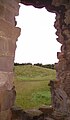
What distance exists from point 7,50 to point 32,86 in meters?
11.6

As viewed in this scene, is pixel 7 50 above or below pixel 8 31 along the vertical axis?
below

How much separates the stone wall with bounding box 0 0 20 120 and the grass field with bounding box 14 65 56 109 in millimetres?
7249

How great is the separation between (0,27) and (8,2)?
1.64 feet

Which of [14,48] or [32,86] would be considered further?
[32,86]

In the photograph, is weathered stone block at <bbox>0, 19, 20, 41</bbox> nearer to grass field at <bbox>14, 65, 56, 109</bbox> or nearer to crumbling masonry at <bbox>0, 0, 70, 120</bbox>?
crumbling masonry at <bbox>0, 0, 70, 120</bbox>

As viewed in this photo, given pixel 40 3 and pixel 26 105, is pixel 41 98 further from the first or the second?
pixel 40 3

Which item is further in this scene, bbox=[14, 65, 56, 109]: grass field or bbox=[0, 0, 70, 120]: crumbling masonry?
bbox=[14, 65, 56, 109]: grass field

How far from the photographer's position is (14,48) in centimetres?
388

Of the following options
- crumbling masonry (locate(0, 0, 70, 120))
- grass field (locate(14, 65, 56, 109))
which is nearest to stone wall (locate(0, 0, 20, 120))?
crumbling masonry (locate(0, 0, 70, 120))

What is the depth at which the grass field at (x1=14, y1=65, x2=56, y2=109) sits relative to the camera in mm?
12130

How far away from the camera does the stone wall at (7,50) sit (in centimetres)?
352

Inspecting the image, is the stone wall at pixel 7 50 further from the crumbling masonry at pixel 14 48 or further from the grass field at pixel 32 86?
the grass field at pixel 32 86

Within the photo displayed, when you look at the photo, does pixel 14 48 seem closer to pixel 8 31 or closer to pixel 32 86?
pixel 8 31

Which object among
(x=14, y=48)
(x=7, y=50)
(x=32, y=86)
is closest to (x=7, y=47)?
(x=7, y=50)
